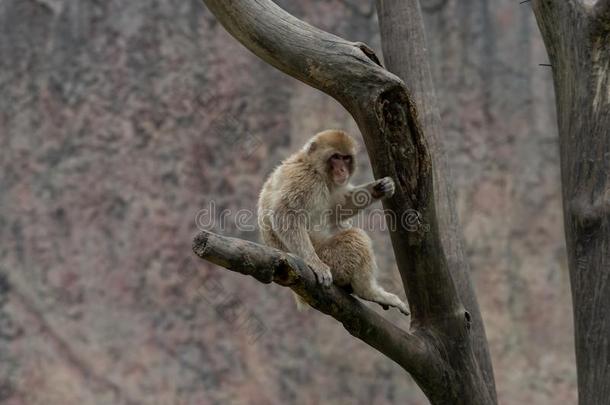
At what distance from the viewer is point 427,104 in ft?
14.4

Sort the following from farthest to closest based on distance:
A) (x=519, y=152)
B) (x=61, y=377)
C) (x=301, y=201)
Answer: (x=519, y=152), (x=61, y=377), (x=301, y=201)

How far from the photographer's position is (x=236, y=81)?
791cm

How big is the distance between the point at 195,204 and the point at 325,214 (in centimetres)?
319

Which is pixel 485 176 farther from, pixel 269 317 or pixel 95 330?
pixel 95 330

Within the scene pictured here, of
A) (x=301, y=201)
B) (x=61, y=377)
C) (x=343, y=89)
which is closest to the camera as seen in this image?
(x=343, y=89)

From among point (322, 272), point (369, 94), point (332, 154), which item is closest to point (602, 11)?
point (369, 94)

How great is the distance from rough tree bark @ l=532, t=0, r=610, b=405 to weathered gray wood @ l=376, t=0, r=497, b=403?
1.98 feet

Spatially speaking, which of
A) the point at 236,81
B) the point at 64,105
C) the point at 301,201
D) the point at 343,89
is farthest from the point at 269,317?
the point at 343,89

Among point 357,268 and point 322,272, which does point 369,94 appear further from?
point 357,268

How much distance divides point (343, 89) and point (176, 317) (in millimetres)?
4611

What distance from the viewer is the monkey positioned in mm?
4301

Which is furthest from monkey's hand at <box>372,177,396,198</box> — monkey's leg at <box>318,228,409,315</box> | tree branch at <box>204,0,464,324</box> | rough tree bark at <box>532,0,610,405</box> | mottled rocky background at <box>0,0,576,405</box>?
mottled rocky background at <box>0,0,576,405</box>

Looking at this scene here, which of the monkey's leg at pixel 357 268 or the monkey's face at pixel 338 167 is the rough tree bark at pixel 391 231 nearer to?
the monkey's leg at pixel 357 268

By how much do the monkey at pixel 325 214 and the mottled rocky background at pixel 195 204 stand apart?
2896 millimetres
